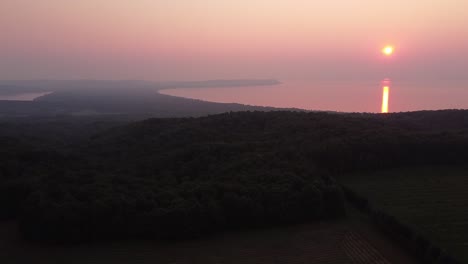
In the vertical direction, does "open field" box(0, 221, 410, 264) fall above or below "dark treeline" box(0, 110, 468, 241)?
below

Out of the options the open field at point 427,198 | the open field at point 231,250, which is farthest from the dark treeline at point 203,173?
the open field at point 427,198

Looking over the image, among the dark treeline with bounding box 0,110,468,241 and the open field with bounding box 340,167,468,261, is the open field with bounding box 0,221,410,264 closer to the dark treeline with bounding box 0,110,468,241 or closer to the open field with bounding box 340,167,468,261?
the dark treeline with bounding box 0,110,468,241

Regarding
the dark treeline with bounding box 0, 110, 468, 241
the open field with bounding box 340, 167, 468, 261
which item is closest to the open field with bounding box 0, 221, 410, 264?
the dark treeline with bounding box 0, 110, 468, 241

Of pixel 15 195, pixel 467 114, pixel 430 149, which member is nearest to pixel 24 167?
pixel 15 195

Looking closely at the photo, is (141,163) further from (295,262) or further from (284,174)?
(295,262)

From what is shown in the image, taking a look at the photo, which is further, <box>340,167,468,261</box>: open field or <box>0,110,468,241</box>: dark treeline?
<box>0,110,468,241</box>: dark treeline

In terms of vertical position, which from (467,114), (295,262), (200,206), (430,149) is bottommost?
(295,262)
